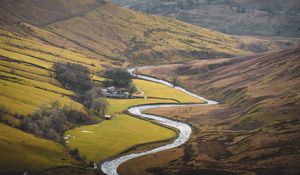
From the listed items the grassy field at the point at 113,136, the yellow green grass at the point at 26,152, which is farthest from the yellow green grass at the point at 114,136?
the yellow green grass at the point at 26,152

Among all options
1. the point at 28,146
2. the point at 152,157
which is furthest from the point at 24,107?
the point at 152,157

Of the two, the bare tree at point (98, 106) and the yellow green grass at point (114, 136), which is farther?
the bare tree at point (98, 106)

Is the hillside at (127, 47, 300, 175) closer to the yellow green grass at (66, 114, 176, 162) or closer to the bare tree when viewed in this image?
the yellow green grass at (66, 114, 176, 162)

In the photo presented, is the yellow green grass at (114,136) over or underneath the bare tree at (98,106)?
underneath

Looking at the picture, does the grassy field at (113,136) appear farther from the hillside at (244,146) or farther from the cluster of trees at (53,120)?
the hillside at (244,146)

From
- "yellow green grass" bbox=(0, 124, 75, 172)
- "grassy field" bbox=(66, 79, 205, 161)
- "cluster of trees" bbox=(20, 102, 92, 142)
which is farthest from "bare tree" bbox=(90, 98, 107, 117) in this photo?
"yellow green grass" bbox=(0, 124, 75, 172)

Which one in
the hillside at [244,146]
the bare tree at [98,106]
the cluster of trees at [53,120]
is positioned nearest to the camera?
the hillside at [244,146]
